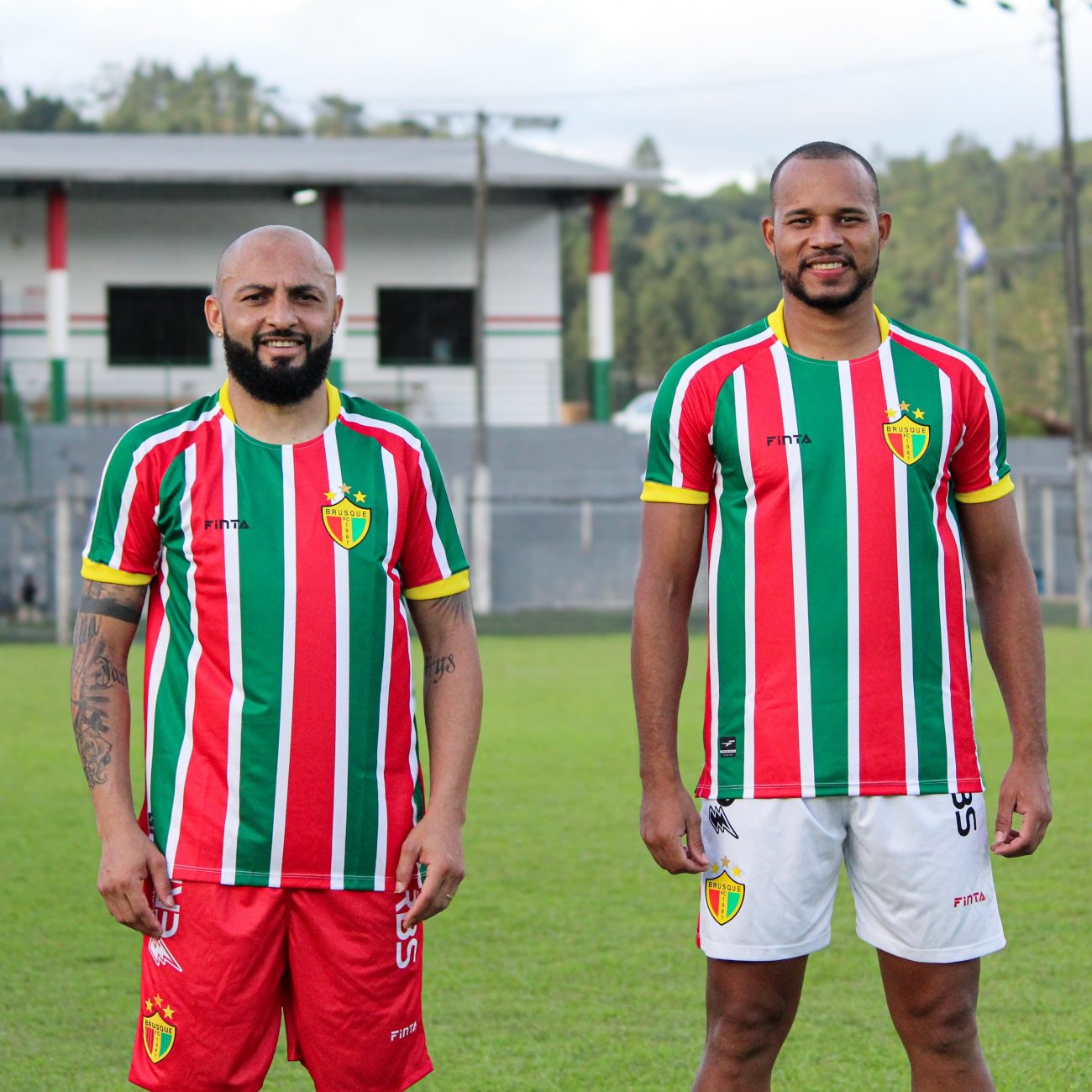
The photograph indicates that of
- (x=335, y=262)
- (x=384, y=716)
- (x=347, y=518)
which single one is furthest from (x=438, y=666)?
(x=335, y=262)

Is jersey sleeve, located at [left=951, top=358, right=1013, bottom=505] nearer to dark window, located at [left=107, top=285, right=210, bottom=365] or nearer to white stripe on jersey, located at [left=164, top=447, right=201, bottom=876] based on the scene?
white stripe on jersey, located at [left=164, top=447, right=201, bottom=876]

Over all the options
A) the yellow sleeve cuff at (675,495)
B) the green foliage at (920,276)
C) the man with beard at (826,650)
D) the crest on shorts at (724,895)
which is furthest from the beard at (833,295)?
the green foliage at (920,276)

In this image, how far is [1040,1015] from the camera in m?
5.24

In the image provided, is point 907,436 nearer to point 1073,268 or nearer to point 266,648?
point 266,648

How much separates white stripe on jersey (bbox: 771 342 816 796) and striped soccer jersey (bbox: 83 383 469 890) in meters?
0.76

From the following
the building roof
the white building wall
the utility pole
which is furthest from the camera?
the white building wall

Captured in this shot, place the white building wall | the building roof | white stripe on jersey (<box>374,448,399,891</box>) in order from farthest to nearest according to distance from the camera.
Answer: the white building wall → the building roof → white stripe on jersey (<box>374,448,399,891</box>)

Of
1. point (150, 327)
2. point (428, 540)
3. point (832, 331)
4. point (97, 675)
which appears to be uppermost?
point (150, 327)

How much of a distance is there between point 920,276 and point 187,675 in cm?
9053

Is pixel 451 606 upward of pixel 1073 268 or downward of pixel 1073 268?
downward

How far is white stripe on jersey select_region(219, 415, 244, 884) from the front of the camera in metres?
3.25

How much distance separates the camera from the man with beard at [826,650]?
3.45 metres

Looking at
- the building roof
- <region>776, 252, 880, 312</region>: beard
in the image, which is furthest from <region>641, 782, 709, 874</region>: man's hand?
the building roof

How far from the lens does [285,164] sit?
31406 mm
